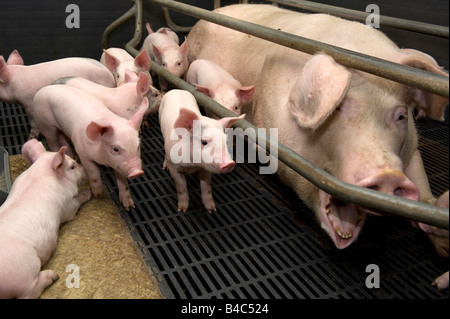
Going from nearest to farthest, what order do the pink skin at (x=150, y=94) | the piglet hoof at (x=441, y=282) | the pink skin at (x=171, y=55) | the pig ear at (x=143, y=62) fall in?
the piglet hoof at (x=441, y=282) < the pink skin at (x=150, y=94) < the pig ear at (x=143, y=62) < the pink skin at (x=171, y=55)

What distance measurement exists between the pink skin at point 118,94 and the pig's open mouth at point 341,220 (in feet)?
4.41

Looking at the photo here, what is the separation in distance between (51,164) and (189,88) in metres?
0.94

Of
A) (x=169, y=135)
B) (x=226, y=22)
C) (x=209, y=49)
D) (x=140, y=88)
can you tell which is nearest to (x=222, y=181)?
(x=169, y=135)

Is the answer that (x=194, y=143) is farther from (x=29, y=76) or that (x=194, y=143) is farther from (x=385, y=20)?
(x=29, y=76)

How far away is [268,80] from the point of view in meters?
2.42

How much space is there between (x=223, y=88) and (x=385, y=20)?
1.04 m

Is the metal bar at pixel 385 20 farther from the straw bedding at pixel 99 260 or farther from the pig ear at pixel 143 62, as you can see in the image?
the straw bedding at pixel 99 260

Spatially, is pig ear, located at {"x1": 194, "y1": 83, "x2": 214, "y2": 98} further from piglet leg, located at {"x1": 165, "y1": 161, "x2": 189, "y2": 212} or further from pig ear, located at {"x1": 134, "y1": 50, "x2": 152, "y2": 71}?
pig ear, located at {"x1": 134, "y1": 50, "x2": 152, "y2": 71}

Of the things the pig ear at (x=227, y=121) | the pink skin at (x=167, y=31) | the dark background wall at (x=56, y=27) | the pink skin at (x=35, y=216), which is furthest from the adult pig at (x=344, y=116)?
the dark background wall at (x=56, y=27)

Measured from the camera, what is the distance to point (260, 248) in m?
2.06

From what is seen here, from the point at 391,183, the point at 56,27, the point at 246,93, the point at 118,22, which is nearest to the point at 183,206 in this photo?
the point at 246,93

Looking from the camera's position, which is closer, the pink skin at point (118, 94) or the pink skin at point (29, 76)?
the pink skin at point (118, 94)

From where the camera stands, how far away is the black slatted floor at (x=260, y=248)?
1.83 metres
